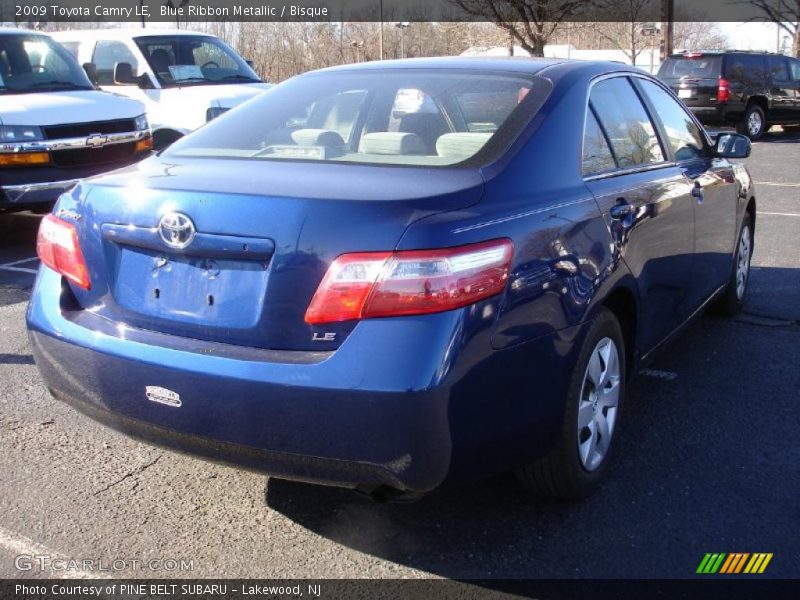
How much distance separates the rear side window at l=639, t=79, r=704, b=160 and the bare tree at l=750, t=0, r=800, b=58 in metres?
32.0

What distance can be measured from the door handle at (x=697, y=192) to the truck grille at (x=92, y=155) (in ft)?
19.1

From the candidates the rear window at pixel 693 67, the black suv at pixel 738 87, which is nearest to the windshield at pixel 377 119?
the black suv at pixel 738 87

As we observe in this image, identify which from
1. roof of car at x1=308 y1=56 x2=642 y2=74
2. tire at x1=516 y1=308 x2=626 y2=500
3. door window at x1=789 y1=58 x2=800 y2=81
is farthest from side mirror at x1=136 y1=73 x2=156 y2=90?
door window at x1=789 y1=58 x2=800 y2=81

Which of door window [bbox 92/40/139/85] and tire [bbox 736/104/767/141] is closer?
door window [bbox 92/40/139/85]

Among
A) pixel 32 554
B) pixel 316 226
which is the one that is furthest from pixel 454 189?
pixel 32 554

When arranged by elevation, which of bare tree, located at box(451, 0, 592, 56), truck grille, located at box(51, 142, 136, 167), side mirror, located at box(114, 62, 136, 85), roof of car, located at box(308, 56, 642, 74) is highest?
bare tree, located at box(451, 0, 592, 56)

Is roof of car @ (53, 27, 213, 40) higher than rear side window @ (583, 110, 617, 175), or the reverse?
roof of car @ (53, 27, 213, 40)

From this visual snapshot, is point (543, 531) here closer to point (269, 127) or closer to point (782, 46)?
point (269, 127)

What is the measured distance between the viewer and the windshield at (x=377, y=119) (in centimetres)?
334

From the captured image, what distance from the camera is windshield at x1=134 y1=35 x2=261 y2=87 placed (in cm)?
1079

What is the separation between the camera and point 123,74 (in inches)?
415

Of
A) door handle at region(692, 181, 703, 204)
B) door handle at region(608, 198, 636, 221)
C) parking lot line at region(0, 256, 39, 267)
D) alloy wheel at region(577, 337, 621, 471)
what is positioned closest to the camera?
alloy wheel at region(577, 337, 621, 471)

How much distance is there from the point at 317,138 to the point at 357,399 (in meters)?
1.42
